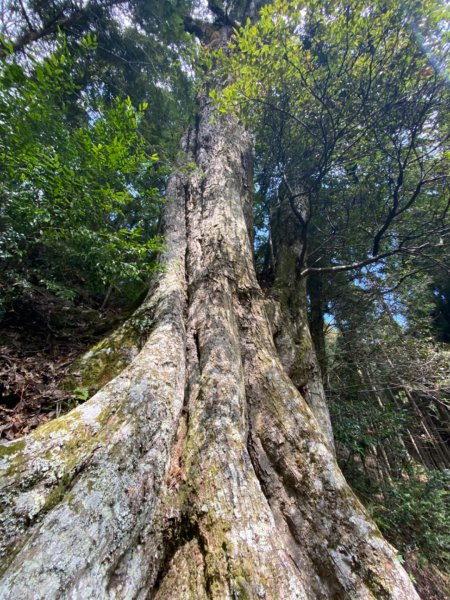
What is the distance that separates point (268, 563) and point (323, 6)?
514 cm

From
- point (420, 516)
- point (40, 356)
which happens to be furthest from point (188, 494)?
point (420, 516)

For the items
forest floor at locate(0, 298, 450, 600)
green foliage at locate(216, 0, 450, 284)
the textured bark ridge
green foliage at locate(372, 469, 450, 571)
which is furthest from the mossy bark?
green foliage at locate(372, 469, 450, 571)

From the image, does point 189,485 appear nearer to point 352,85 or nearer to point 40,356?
point 40,356

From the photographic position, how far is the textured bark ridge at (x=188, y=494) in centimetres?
116

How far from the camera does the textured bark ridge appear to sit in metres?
1.16

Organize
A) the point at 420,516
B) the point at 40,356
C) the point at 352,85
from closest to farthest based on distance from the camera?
the point at 40,356 < the point at 352,85 < the point at 420,516

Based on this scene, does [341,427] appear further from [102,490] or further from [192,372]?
[102,490]

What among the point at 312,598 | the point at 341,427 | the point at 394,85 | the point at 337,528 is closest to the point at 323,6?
the point at 394,85

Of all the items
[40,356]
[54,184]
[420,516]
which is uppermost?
[54,184]

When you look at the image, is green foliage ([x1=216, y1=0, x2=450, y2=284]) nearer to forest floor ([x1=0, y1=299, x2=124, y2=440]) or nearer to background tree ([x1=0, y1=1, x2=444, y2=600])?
background tree ([x1=0, y1=1, x2=444, y2=600])

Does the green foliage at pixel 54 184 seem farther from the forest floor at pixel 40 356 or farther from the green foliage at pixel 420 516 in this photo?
the green foliage at pixel 420 516

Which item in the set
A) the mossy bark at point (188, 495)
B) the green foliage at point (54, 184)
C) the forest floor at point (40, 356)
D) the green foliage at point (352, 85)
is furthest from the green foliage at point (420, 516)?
the green foliage at point (54, 184)

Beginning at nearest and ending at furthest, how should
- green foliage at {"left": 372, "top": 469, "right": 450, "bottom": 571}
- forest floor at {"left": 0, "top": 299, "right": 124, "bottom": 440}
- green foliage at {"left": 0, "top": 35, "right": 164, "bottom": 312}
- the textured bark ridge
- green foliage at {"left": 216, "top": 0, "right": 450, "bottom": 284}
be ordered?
1. the textured bark ridge
2. forest floor at {"left": 0, "top": 299, "right": 124, "bottom": 440}
3. green foliage at {"left": 0, "top": 35, "right": 164, "bottom": 312}
4. green foliage at {"left": 216, "top": 0, "right": 450, "bottom": 284}
5. green foliage at {"left": 372, "top": 469, "right": 450, "bottom": 571}

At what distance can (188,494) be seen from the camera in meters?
1.55
